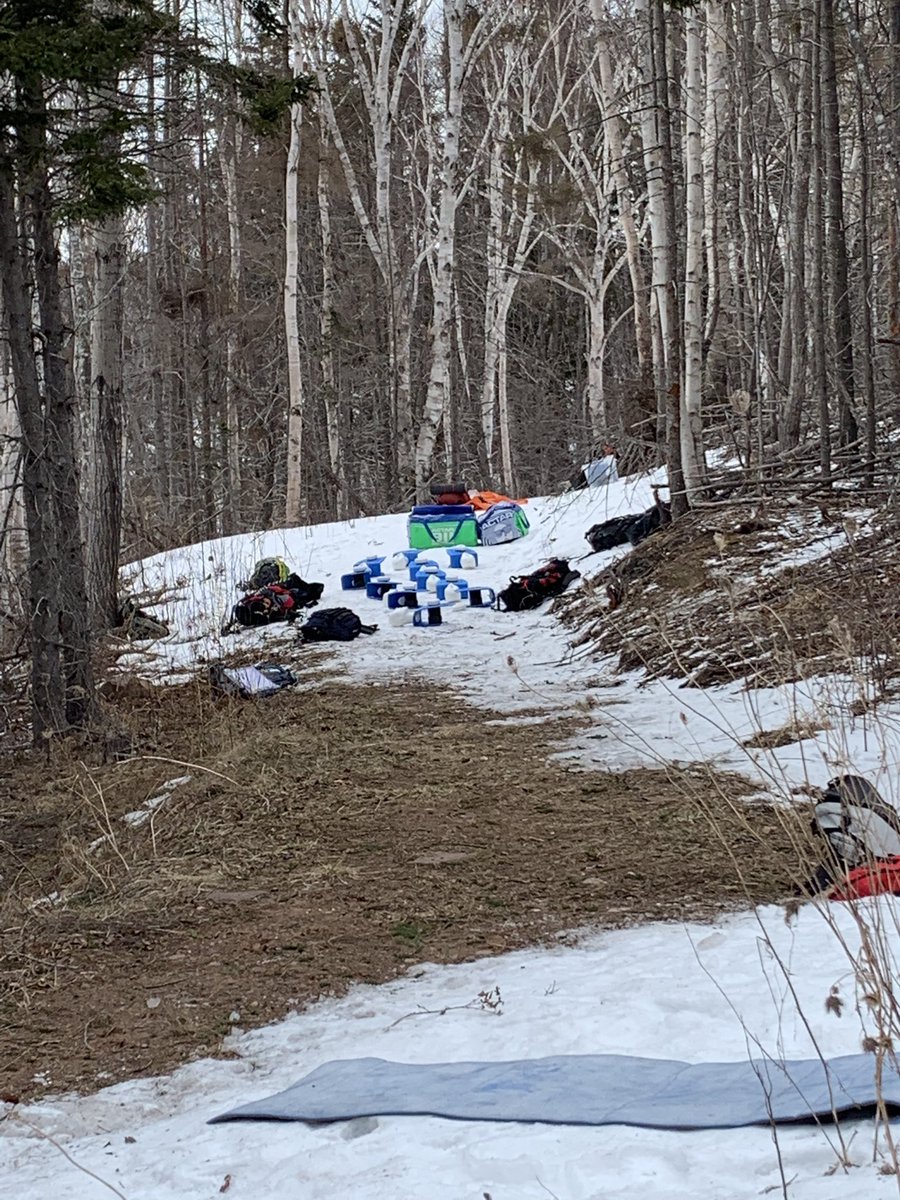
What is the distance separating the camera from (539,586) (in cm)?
1059

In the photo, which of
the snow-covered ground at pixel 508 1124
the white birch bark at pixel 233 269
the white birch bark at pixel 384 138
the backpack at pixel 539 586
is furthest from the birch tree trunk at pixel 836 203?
the white birch bark at pixel 233 269

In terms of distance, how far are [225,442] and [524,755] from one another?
17.3 m

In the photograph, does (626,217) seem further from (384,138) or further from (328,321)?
(328,321)

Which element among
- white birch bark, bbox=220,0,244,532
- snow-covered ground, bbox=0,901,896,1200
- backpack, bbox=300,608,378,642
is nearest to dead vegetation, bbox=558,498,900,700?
backpack, bbox=300,608,378,642

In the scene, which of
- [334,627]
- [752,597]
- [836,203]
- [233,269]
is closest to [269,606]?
[334,627]

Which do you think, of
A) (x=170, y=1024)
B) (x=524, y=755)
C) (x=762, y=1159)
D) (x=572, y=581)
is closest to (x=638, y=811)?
(x=524, y=755)

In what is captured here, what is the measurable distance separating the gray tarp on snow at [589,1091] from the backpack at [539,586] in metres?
7.86

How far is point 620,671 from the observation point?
7.72m

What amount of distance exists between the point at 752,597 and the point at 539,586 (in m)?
3.25

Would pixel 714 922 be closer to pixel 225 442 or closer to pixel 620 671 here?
pixel 620 671

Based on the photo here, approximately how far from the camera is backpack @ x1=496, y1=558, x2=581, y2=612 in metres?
10.6

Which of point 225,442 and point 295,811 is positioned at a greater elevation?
point 225,442

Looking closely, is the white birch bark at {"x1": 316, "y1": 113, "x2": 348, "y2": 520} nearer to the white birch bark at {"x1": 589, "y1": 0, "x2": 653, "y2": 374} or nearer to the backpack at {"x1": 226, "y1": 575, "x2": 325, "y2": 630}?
the white birch bark at {"x1": 589, "y1": 0, "x2": 653, "y2": 374}

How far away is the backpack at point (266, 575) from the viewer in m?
11.9
